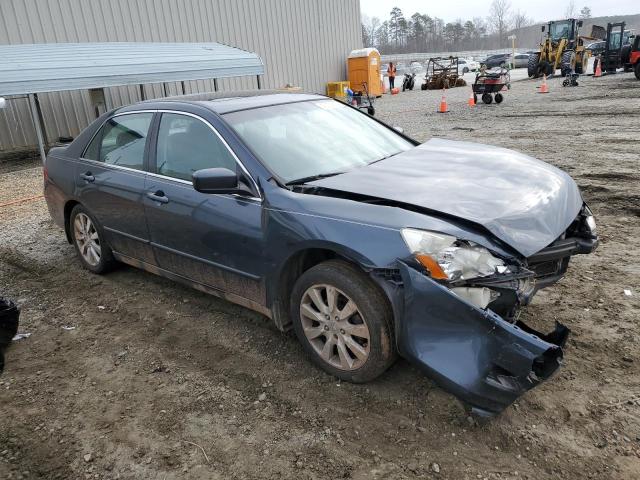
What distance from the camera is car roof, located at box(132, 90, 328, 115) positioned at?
145 inches

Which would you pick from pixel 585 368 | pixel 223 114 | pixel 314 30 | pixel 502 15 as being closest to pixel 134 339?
pixel 223 114

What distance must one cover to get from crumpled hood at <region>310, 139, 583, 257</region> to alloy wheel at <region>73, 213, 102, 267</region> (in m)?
2.67

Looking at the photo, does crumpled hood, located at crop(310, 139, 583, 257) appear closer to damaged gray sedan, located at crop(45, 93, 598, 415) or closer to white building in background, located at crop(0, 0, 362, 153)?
damaged gray sedan, located at crop(45, 93, 598, 415)

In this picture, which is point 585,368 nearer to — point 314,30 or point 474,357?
point 474,357

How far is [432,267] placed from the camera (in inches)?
96.4

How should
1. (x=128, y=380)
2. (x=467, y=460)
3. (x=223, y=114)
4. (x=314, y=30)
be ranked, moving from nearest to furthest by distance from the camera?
(x=467, y=460)
(x=128, y=380)
(x=223, y=114)
(x=314, y=30)

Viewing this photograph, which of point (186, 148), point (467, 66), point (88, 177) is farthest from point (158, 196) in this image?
point (467, 66)

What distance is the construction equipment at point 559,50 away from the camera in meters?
26.5

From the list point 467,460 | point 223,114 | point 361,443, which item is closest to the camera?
point 467,460

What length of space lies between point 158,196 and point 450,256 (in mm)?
2297

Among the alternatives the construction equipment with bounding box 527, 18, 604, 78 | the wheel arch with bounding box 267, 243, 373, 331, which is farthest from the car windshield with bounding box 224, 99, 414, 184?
the construction equipment with bounding box 527, 18, 604, 78

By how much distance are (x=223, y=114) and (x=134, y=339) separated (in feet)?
5.77

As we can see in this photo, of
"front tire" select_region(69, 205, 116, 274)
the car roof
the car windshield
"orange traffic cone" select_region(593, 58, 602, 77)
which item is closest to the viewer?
the car windshield

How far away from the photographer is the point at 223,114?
139 inches
